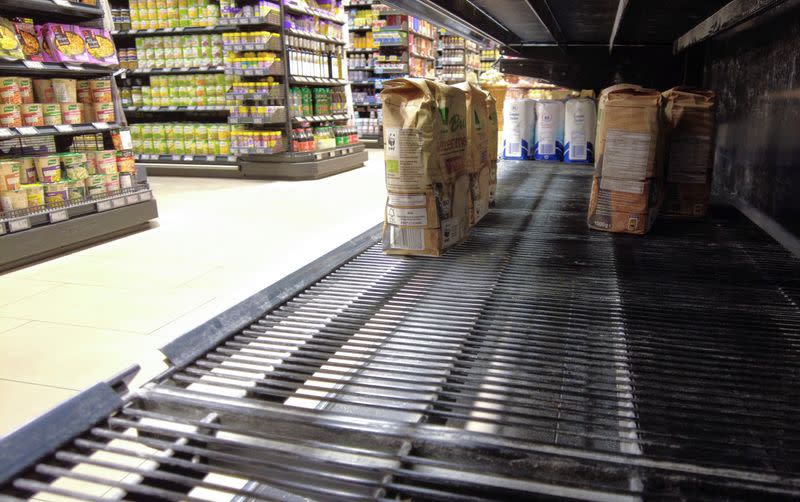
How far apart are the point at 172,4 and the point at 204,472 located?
7365 mm

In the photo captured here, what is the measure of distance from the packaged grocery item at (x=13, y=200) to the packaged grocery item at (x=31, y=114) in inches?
18.9

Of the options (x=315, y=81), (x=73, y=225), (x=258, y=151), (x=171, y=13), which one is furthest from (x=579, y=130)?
(x=171, y=13)

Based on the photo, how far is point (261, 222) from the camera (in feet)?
14.7

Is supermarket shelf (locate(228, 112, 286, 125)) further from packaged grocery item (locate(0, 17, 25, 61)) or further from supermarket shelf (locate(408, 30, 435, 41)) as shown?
supermarket shelf (locate(408, 30, 435, 41))

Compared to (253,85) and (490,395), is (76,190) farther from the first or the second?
(490,395)

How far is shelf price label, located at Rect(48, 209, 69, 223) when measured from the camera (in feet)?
12.1

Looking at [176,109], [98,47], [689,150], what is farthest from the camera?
[176,109]

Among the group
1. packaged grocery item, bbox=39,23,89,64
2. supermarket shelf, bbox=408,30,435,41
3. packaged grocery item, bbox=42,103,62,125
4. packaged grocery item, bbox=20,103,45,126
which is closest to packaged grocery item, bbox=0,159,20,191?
packaged grocery item, bbox=20,103,45,126

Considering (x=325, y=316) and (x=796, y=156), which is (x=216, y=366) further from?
(x=796, y=156)

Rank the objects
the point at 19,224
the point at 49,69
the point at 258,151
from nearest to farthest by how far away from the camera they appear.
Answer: the point at 19,224
the point at 49,69
the point at 258,151

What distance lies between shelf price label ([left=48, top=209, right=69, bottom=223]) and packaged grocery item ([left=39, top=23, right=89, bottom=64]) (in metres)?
1.03

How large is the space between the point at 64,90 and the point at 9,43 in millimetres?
524

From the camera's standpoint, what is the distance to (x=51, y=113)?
3.91 m

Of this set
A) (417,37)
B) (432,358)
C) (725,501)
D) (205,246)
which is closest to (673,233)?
(432,358)
